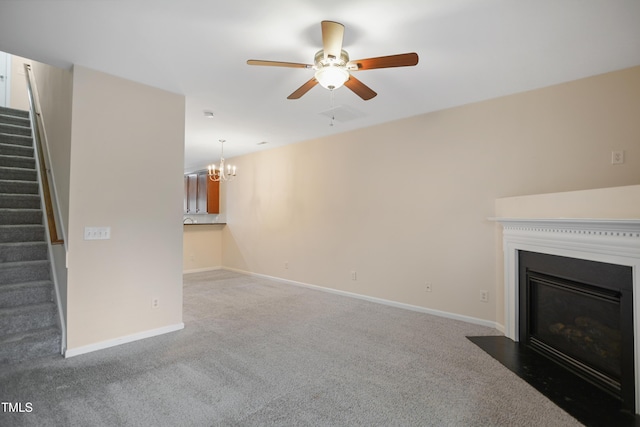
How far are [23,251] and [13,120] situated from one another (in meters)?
2.65

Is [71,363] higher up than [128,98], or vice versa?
Result: [128,98]

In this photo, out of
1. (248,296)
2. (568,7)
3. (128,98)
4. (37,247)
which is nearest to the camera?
(568,7)

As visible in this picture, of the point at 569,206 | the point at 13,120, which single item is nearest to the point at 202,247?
the point at 13,120

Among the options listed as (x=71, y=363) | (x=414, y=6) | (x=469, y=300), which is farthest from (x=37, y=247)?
(x=469, y=300)

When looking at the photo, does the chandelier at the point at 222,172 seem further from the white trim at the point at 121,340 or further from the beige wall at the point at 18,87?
the white trim at the point at 121,340

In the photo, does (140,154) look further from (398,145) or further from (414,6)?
(398,145)

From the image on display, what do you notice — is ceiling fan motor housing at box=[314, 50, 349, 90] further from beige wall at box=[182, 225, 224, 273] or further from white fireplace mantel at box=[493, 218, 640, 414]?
beige wall at box=[182, 225, 224, 273]

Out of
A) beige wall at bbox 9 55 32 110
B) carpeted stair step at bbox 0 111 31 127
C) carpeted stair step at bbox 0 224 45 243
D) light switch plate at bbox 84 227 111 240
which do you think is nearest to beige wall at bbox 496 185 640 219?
light switch plate at bbox 84 227 111 240

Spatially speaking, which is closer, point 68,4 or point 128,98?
point 68,4

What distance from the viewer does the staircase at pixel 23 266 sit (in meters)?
2.69

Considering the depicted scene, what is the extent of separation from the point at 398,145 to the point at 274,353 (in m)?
2.97

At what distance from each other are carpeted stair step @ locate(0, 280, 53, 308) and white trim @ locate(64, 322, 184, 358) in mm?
694

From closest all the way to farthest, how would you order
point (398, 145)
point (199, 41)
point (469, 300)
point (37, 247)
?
point (199, 41), point (37, 247), point (469, 300), point (398, 145)

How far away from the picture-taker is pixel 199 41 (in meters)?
2.39
